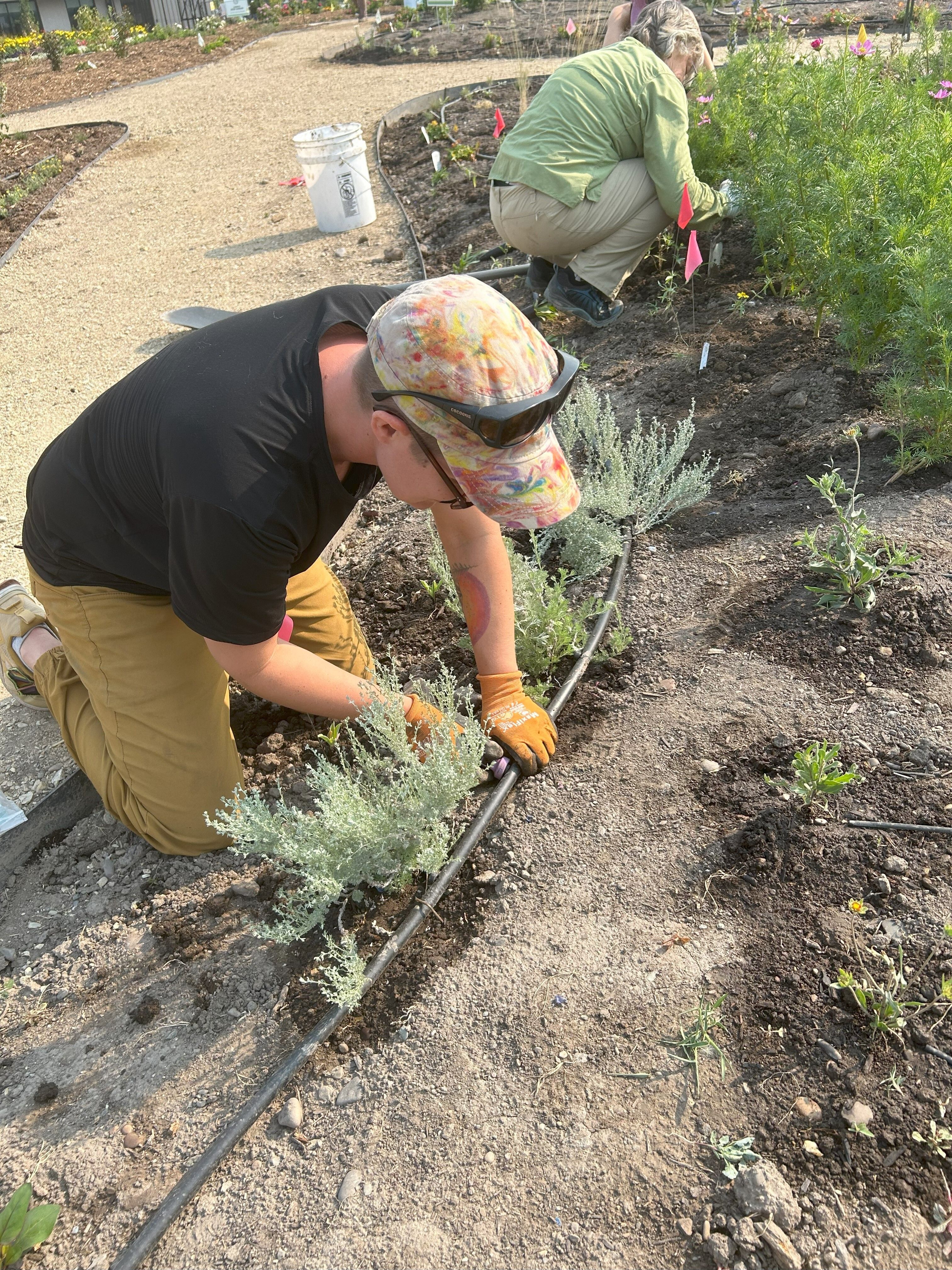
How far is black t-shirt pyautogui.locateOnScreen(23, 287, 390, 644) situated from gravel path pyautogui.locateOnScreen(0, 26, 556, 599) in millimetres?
1733

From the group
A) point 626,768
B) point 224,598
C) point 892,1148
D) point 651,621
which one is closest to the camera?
point 892,1148

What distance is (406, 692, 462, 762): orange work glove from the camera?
232cm

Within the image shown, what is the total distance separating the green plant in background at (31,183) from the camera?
24.7ft

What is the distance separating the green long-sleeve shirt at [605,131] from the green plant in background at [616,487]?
4.58ft

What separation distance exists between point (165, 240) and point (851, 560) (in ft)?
19.6

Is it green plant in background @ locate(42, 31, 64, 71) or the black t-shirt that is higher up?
green plant in background @ locate(42, 31, 64, 71)

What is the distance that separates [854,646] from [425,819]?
128 cm

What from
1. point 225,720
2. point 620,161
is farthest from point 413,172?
point 225,720

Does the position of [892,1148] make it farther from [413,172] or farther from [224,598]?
[413,172]

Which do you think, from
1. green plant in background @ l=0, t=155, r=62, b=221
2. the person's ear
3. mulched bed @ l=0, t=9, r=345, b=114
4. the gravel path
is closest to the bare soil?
the person's ear

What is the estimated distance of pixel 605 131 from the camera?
4.16m

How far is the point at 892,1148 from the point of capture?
159 centimetres

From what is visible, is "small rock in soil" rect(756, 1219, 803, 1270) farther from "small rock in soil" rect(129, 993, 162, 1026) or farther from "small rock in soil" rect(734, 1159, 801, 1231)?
"small rock in soil" rect(129, 993, 162, 1026)

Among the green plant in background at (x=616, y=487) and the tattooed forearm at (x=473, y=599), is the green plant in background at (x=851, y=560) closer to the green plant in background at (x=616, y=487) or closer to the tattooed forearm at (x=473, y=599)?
the green plant in background at (x=616, y=487)
